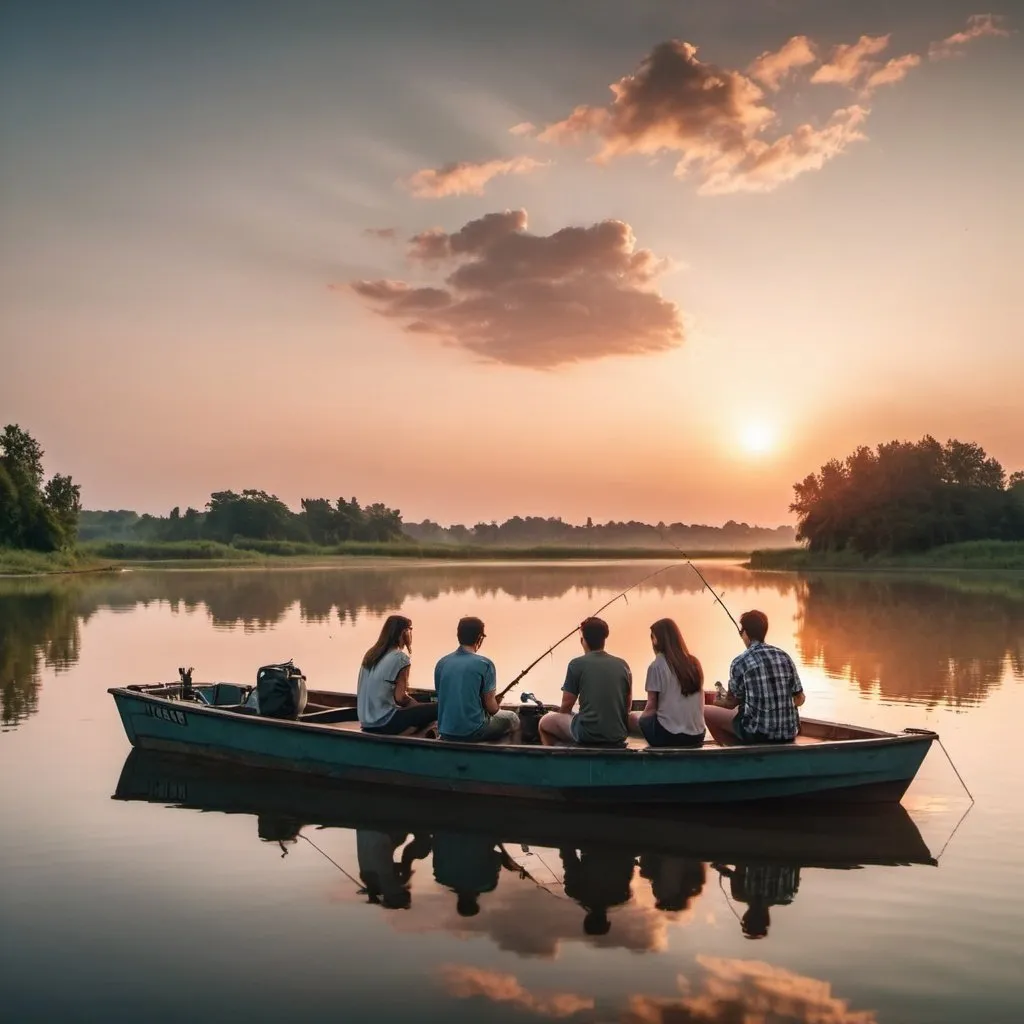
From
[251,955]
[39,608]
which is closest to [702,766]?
Answer: [251,955]

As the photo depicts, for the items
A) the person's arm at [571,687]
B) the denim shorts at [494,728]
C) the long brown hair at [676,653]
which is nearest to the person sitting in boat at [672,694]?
the long brown hair at [676,653]

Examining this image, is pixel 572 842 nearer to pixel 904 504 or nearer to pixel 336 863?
pixel 336 863

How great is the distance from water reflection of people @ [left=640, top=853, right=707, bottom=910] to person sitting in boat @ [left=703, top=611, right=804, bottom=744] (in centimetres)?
186

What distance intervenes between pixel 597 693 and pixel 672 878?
217cm

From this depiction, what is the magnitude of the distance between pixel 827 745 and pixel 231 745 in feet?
22.1

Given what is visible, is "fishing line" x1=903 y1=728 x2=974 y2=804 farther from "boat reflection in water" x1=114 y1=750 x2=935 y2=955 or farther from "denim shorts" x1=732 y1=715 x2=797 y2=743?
"denim shorts" x1=732 y1=715 x2=797 y2=743

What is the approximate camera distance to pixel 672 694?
31.8 feet

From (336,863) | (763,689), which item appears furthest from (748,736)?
(336,863)

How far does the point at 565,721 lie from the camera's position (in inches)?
397

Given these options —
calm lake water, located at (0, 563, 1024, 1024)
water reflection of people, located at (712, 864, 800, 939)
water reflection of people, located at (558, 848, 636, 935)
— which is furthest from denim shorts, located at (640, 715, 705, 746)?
water reflection of people, located at (712, 864, 800, 939)

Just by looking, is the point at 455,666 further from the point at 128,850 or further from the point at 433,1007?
the point at 433,1007

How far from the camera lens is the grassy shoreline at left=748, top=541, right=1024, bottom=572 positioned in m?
71.2

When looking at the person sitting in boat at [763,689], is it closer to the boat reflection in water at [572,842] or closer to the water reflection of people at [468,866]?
the boat reflection in water at [572,842]

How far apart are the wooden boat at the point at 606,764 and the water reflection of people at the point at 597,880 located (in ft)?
3.56
